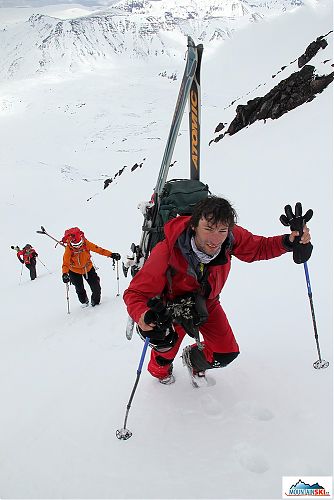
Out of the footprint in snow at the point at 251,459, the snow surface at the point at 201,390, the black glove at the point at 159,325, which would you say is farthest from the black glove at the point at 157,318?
the footprint in snow at the point at 251,459

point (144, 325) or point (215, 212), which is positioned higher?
point (215, 212)

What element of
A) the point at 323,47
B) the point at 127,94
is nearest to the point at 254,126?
the point at 323,47

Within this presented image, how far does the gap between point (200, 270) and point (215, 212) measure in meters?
0.58

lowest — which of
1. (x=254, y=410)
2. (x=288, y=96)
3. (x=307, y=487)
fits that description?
(x=307, y=487)

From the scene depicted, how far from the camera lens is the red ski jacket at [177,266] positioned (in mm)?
3314

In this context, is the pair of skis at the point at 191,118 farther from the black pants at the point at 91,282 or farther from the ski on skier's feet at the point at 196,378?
the black pants at the point at 91,282

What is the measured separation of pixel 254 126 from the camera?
2100 centimetres

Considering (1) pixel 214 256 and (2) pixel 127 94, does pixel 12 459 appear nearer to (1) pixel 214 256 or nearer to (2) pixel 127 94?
(1) pixel 214 256

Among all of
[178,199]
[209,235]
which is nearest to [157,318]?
[209,235]

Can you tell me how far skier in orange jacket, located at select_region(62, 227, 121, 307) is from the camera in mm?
8914

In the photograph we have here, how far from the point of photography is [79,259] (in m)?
9.10

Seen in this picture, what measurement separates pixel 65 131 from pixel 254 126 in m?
88.8

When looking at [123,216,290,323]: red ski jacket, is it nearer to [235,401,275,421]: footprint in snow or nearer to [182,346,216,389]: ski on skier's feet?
[182,346,216,389]: ski on skier's feet

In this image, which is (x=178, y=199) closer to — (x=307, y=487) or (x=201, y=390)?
(x=201, y=390)
